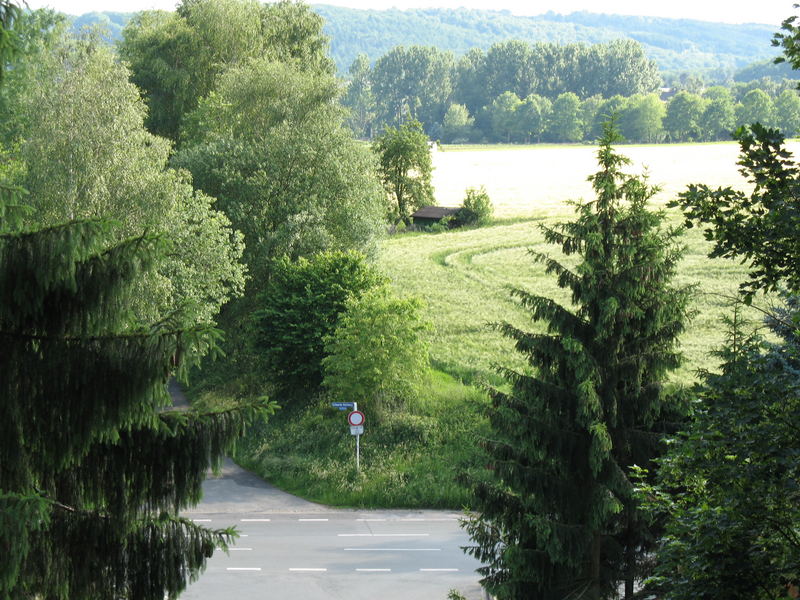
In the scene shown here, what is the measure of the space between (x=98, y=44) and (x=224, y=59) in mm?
9482

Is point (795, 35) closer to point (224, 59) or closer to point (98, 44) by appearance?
point (98, 44)

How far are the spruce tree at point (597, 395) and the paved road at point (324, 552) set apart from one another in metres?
6.08

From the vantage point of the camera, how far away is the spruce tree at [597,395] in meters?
14.8

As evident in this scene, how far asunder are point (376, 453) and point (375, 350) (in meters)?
3.31

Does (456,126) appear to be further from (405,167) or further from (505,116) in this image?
(405,167)

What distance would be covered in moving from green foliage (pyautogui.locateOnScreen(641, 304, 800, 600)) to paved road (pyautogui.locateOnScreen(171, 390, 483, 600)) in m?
13.3

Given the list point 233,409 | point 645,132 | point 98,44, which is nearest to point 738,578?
point 233,409

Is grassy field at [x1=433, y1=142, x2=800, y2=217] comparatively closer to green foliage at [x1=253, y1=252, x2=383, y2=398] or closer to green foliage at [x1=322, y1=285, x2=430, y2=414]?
green foliage at [x1=253, y1=252, x2=383, y2=398]

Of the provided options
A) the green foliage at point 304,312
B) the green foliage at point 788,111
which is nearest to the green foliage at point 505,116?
the green foliage at point 788,111

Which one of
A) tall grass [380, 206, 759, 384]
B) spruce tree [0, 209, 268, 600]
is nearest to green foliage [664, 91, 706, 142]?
tall grass [380, 206, 759, 384]

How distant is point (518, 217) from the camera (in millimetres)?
84812

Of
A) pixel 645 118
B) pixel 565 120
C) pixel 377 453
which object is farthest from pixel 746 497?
pixel 565 120

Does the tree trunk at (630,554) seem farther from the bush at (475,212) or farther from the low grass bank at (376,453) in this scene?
the bush at (475,212)

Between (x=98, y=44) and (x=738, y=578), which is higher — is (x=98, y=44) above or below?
above
